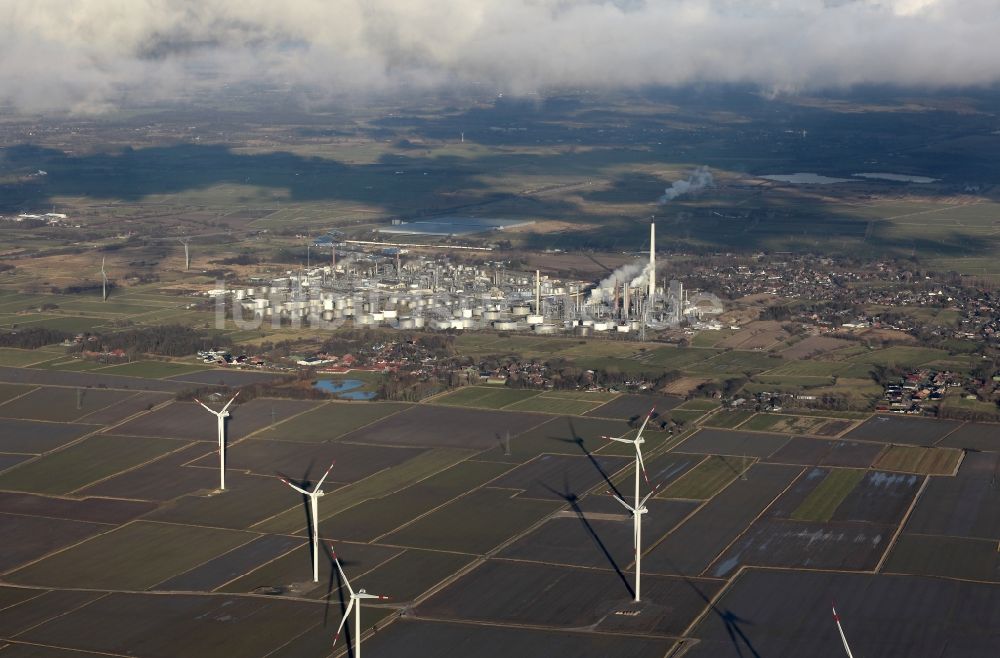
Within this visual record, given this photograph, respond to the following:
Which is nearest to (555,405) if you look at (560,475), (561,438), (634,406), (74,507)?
(634,406)

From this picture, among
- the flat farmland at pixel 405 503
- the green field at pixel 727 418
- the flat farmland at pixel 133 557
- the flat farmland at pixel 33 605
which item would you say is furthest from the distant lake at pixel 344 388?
the flat farmland at pixel 33 605

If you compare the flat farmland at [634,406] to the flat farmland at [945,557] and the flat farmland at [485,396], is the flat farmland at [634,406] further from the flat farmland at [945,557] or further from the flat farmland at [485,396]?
the flat farmland at [945,557]

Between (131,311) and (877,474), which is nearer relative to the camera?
(877,474)

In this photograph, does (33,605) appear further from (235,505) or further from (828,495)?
(828,495)

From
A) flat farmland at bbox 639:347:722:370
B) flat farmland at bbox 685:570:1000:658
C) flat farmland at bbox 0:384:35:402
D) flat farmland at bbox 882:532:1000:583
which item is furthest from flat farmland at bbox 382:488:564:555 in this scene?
flat farmland at bbox 0:384:35:402

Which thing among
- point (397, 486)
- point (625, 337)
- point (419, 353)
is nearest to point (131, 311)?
point (419, 353)

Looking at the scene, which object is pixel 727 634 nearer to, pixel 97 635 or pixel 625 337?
pixel 97 635
